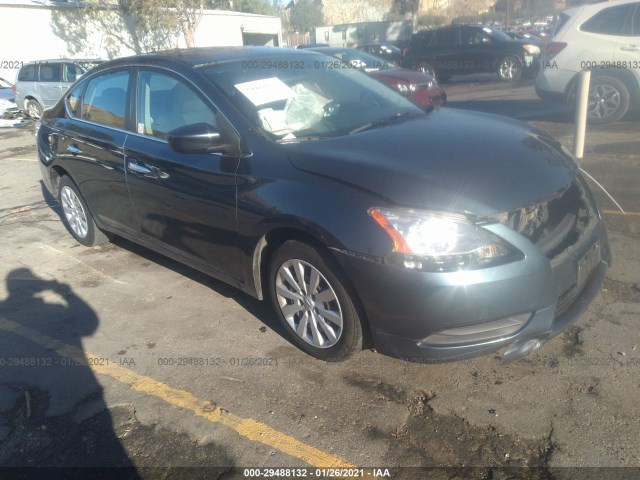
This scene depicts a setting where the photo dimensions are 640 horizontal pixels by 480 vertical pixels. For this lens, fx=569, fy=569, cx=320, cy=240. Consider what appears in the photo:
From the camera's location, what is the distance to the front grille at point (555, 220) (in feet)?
9.02

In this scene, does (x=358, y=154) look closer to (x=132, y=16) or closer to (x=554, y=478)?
(x=554, y=478)

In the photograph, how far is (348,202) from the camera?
2.85 meters

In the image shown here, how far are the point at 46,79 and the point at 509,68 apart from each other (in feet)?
42.7

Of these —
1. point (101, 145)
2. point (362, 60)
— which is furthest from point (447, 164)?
point (362, 60)

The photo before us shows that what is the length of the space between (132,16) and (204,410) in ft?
84.2

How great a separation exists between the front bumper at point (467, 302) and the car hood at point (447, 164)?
0.79ft

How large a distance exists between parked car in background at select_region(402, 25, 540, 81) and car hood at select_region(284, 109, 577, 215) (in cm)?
1446

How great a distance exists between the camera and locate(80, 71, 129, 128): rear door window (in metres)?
4.42

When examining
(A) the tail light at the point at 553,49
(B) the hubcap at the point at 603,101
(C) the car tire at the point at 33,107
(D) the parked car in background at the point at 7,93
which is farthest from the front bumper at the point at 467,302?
(D) the parked car in background at the point at 7,93

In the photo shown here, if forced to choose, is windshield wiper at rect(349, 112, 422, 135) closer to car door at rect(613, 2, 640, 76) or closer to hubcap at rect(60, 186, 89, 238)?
hubcap at rect(60, 186, 89, 238)

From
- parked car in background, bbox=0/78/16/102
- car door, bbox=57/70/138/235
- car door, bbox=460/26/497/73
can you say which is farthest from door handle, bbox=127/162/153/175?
car door, bbox=460/26/497/73

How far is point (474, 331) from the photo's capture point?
2.73 metres

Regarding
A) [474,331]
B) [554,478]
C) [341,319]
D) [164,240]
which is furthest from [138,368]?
[554,478]

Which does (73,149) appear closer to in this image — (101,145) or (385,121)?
(101,145)
